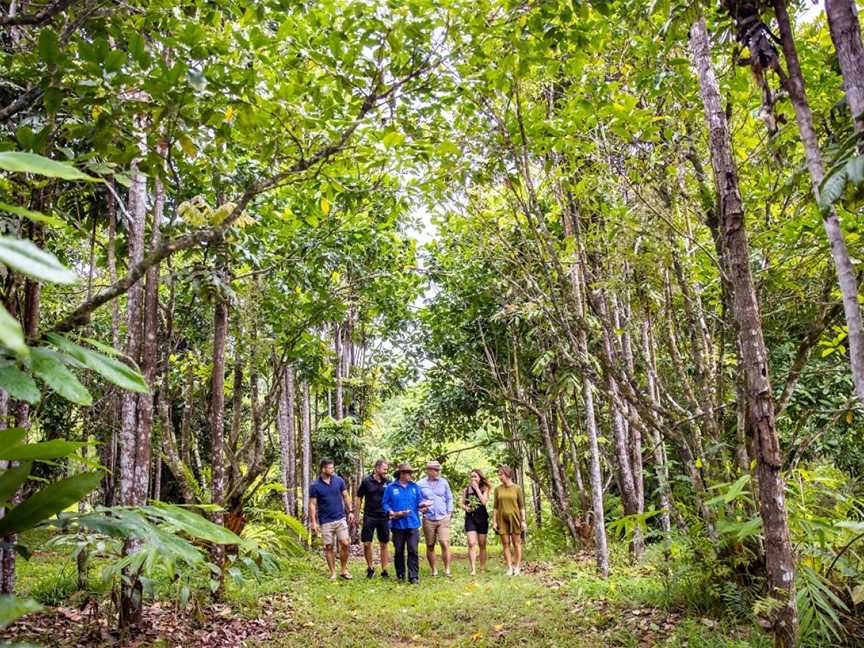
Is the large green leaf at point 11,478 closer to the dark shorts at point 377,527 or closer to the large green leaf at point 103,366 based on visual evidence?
the large green leaf at point 103,366

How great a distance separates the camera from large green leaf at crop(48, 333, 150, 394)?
116 cm

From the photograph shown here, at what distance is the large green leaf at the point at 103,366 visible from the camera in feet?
3.82

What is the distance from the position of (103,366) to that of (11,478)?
0.81 feet

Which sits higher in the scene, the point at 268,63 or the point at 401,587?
the point at 268,63

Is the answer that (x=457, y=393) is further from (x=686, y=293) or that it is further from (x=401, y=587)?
(x=686, y=293)

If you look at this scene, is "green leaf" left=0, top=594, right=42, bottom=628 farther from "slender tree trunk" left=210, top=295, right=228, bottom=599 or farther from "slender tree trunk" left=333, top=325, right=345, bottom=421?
"slender tree trunk" left=333, top=325, right=345, bottom=421

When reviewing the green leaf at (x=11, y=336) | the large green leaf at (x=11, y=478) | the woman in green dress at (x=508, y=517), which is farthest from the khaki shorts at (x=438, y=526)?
the green leaf at (x=11, y=336)

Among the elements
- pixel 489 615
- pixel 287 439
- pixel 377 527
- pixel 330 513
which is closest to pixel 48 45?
pixel 489 615

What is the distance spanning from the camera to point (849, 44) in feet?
7.16

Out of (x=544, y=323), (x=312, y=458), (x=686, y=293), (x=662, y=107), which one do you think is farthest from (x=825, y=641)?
(x=312, y=458)

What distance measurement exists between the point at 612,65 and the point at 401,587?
7.46 metres

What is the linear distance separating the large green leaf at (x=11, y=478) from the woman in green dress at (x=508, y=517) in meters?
9.36

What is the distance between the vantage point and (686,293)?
5414 millimetres

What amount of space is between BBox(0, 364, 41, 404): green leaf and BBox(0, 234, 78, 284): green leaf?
1.23 ft
